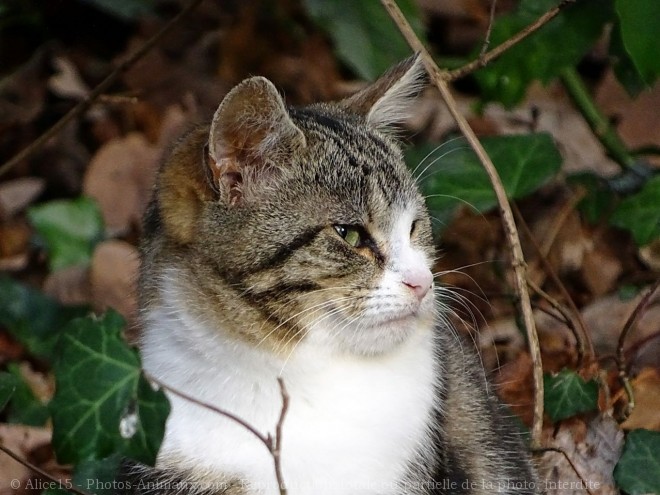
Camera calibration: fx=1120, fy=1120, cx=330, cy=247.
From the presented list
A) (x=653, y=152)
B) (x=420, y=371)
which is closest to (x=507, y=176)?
(x=653, y=152)

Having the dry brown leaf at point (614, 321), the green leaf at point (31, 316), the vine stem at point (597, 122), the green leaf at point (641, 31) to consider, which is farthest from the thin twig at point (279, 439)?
the vine stem at point (597, 122)

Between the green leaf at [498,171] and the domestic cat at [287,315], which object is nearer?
the domestic cat at [287,315]

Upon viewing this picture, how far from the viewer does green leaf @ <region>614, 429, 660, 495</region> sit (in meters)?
2.57

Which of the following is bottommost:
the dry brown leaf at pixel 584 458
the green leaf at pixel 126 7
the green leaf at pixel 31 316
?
the dry brown leaf at pixel 584 458

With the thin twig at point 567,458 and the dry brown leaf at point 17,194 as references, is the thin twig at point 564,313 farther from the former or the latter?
the dry brown leaf at point 17,194

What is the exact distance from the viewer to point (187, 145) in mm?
2430

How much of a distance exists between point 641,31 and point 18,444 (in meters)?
2.05

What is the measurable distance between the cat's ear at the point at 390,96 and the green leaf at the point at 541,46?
621 millimetres

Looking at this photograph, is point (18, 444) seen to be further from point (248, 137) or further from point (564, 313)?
point (564, 313)

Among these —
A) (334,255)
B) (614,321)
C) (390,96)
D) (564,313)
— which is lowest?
(614,321)

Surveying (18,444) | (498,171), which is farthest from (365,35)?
(18,444)

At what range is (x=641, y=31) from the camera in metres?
2.81

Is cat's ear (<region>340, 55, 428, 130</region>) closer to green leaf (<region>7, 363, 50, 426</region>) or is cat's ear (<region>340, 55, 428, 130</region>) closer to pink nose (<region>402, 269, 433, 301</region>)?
pink nose (<region>402, 269, 433, 301</region>)

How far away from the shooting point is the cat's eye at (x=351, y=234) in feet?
7.77
